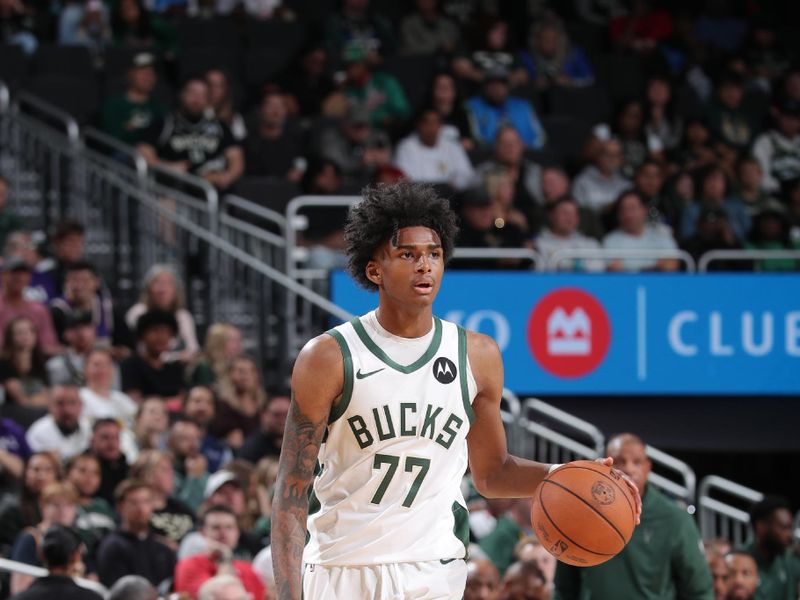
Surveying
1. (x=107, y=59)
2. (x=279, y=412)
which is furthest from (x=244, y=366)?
(x=107, y=59)

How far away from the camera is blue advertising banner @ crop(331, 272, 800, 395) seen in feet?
42.1

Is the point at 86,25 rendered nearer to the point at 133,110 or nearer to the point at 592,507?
the point at 133,110

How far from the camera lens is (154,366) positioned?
11711 millimetres

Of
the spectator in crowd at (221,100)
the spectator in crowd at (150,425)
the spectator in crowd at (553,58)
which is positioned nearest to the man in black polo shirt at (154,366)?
the spectator in crowd at (150,425)

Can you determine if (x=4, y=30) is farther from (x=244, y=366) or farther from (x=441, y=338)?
(x=441, y=338)

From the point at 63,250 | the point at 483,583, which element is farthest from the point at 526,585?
the point at 63,250

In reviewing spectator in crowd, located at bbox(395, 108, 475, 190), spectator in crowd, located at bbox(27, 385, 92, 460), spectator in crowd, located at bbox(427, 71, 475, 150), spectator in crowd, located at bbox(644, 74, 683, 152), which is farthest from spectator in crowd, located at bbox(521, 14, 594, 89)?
spectator in crowd, located at bbox(27, 385, 92, 460)

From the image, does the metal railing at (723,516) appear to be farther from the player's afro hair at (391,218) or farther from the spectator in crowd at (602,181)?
the player's afro hair at (391,218)

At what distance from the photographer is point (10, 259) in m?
12.2

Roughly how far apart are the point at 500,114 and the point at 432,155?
1.38m

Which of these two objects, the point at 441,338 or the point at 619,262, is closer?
the point at 441,338

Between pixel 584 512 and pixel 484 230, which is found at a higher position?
pixel 484 230

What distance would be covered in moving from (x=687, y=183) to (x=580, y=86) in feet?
6.23

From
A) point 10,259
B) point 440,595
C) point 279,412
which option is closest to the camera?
point 440,595
